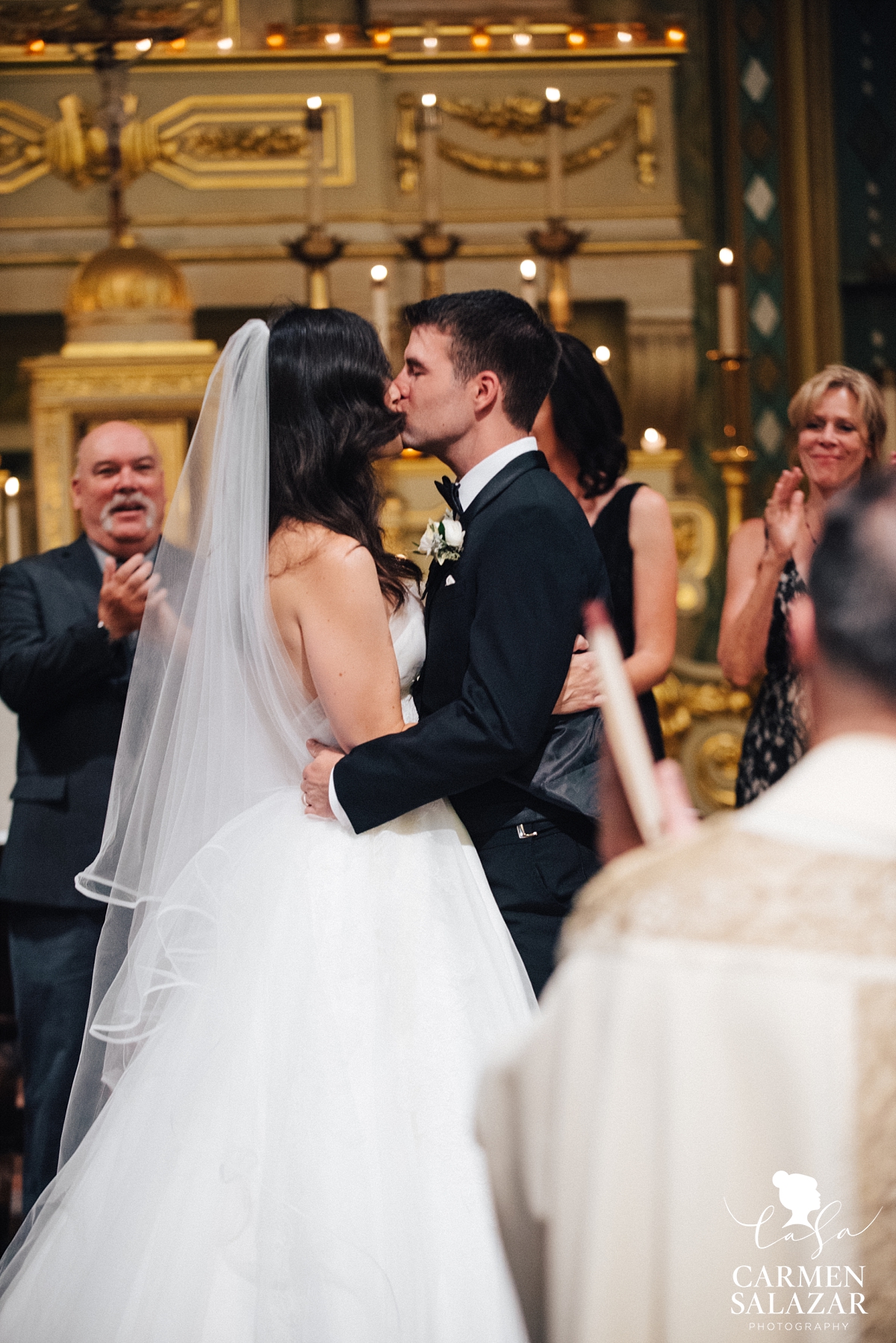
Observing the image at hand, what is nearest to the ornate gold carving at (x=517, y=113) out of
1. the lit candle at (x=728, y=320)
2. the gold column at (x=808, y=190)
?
the gold column at (x=808, y=190)

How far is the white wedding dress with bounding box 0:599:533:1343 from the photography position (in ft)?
6.40

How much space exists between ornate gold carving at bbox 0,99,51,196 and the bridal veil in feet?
10.4

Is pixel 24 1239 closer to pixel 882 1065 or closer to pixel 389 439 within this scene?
pixel 389 439

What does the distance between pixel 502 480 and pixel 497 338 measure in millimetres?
250

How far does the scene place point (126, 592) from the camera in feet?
8.68

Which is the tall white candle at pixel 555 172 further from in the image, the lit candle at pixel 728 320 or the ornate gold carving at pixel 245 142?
the ornate gold carving at pixel 245 142

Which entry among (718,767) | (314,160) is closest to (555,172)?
(314,160)

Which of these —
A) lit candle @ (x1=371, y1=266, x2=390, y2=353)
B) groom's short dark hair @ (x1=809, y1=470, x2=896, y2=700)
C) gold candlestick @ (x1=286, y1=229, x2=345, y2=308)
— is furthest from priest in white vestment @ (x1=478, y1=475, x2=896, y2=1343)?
gold candlestick @ (x1=286, y1=229, x2=345, y2=308)

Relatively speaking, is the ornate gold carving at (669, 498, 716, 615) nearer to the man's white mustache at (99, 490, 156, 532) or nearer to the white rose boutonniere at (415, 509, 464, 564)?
the man's white mustache at (99, 490, 156, 532)

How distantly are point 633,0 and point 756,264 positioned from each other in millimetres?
1090

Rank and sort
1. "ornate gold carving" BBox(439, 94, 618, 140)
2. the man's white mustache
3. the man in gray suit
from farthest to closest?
"ornate gold carving" BBox(439, 94, 618, 140), the man's white mustache, the man in gray suit

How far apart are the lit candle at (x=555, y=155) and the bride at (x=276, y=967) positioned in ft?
6.20

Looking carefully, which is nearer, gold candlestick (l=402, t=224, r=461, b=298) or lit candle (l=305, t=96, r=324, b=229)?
gold candlestick (l=402, t=224, r=461, b=298)

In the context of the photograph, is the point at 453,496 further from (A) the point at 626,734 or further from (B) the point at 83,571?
(A) the point at 626,734
